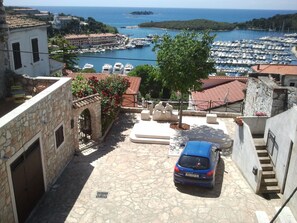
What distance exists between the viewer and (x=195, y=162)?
10.9 meters

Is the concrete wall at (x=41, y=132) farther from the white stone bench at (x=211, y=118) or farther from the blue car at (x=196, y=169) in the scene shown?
the white stone bench at (x=211, y=118)

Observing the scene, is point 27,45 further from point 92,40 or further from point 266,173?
point 92,40

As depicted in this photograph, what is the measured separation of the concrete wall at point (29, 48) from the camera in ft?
50.8

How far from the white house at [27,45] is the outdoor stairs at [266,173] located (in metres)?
10.8

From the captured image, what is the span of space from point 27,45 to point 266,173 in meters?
14.2

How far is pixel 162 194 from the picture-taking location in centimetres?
1091

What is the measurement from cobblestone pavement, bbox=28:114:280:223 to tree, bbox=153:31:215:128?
408cm

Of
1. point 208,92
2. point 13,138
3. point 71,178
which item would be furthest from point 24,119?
point 208,92

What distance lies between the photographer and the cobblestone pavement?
382 inches

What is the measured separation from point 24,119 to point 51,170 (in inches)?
127

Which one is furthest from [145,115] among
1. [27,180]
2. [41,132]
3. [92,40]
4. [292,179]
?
[92,40]

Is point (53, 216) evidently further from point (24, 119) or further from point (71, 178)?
point (24, 119)

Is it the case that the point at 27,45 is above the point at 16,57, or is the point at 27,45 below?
above

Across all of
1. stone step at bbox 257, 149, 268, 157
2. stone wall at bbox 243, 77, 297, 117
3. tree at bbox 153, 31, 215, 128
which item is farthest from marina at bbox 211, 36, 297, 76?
stone step at bbox 257, 149, 268, 157
